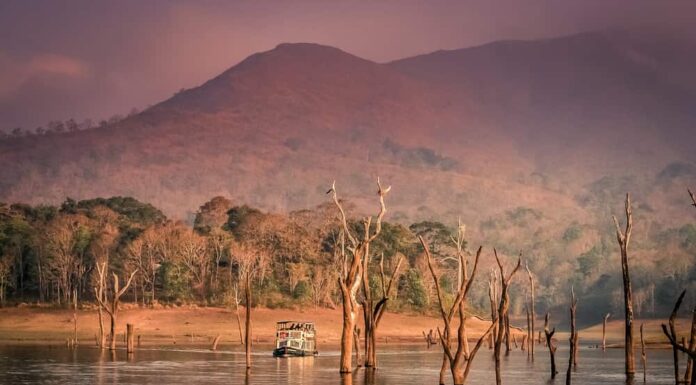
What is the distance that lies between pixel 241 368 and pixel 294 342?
1456 centimetres

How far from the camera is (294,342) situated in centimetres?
9062

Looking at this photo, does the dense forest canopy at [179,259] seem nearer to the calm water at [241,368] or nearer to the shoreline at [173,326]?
the shoreline at [173,326]

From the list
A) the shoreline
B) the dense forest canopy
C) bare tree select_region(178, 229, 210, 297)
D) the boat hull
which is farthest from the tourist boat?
bare tree select_region(178, 229, 210, 297)

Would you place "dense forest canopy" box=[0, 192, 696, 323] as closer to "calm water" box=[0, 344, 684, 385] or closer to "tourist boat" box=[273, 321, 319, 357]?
"calm water" box=[0, 344, 684, 385]

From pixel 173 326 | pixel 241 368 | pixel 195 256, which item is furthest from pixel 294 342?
pixel 195 256

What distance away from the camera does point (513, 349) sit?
127m

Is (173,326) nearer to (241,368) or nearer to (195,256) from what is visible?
(195,256)

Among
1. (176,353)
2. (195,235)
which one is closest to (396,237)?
(195,235)

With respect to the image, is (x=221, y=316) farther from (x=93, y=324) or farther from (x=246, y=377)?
(x=246, y=377)

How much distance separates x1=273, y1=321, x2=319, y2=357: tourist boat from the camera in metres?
89.9

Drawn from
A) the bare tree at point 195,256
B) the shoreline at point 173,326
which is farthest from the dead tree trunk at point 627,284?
the bare tree at point 195,256

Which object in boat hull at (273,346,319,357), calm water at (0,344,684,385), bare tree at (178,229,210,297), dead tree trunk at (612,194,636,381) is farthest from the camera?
bare tree at (178,229,210,297)

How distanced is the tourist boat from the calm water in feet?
3.66

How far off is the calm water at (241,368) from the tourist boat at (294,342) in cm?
112
